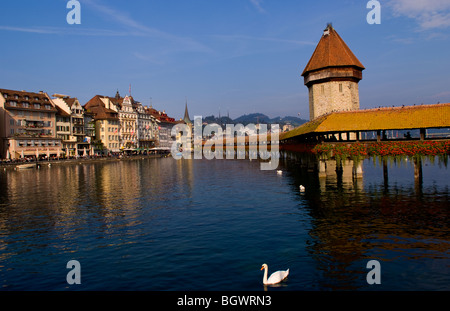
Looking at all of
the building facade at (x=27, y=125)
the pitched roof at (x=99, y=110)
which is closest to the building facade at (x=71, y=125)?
the building facade at (x=27, y=125)

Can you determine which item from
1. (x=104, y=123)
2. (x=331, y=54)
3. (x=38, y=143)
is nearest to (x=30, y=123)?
(x=38, y=143)

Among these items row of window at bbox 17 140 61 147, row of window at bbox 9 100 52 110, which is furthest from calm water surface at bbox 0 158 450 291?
row of window at bbox 9 100 52 110

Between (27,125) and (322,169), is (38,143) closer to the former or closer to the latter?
(27,125)

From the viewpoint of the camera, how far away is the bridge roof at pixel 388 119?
114 feet

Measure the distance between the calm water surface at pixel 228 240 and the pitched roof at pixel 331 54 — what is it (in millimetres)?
32709

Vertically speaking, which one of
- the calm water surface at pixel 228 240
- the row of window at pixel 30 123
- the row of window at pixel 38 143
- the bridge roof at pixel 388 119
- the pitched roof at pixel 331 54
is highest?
the pitched roof at pixel 331 54

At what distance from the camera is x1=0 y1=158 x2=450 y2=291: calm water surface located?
13.4m

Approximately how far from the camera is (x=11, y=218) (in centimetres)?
2547

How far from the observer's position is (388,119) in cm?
3688

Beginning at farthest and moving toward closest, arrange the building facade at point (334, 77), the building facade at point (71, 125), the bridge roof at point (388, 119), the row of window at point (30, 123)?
the building facade at point (71, 125) → the row of window at point (30, 123) → the building facade at point (334, 77) → the bridge roof at point (388, 119)

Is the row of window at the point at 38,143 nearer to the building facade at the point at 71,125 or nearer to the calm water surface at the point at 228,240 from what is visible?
the building facade at the point at 71,125
